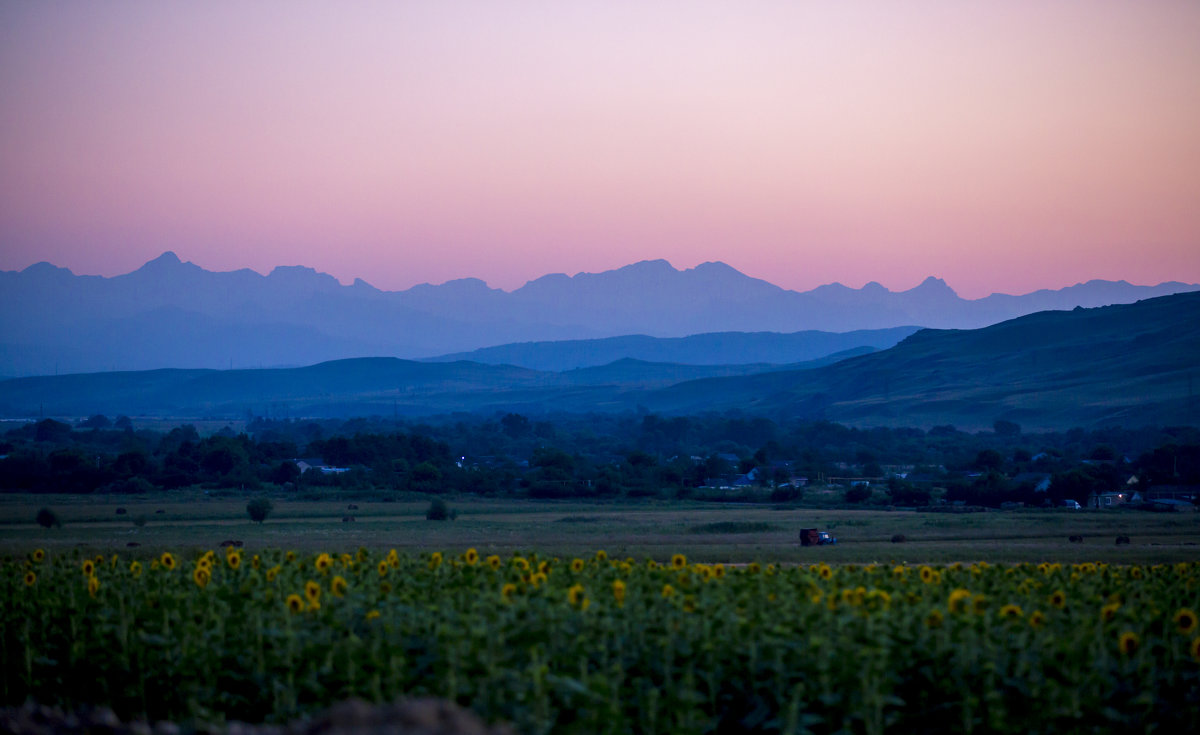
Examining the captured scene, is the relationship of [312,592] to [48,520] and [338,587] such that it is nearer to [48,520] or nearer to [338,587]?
[338,587]

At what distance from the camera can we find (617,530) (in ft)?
165

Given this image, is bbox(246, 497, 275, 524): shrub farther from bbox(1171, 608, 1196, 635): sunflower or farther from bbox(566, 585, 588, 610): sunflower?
bbox(1171, 608, 1196, 635): sunflower

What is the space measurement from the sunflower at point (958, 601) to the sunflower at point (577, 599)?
3122 mm

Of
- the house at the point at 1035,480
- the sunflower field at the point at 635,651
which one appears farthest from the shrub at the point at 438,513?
the sunflower field at the point at 635,651

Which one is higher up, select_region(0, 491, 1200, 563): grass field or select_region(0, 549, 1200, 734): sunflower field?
select_region(0, 549, 1200, 734): sunflower field

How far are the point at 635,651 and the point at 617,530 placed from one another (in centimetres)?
4130

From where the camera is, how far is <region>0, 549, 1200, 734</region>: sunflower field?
8391 millimetres

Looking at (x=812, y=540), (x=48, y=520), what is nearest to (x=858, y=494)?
(x=812, y=540)

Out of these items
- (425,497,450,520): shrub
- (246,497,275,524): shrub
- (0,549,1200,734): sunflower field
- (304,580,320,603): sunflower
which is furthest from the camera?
(425,497,450,520): shrub

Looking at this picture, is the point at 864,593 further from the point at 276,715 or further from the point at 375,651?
the point at 276,715

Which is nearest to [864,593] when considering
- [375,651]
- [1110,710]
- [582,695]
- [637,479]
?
[1110,710]

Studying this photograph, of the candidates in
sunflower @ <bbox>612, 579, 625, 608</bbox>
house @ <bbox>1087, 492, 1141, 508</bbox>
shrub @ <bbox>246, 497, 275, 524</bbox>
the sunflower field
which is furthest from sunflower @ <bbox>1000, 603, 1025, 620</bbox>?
house @ <bbox>1087, 492, 1141, 508</bbox>

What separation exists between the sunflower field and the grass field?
16.9m

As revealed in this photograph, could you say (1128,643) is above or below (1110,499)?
above
